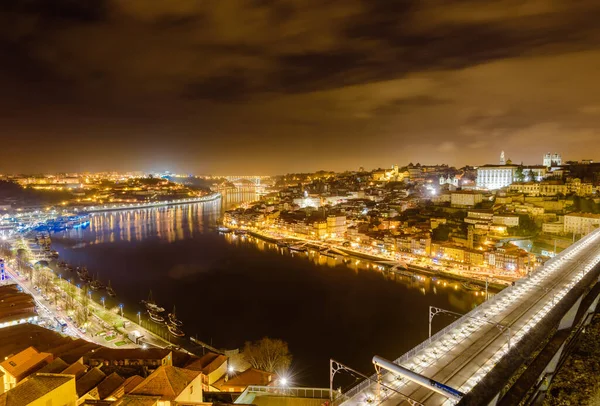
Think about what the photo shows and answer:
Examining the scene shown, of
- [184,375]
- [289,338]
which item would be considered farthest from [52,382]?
[289,338]

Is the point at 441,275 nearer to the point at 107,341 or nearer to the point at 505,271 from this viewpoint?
the point at 505,271

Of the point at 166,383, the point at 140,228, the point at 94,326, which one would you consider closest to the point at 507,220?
the point at 94,326

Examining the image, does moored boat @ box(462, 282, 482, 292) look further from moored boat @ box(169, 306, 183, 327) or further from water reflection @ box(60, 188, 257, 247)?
water reflection @ box(60, 188, 257, 247)

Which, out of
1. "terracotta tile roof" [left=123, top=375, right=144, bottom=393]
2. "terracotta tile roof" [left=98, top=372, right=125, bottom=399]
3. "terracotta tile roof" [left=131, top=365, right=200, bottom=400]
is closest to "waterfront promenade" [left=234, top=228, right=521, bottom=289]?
"terracotta tile roof" [left=131, top=365, right=200, bottom=400]

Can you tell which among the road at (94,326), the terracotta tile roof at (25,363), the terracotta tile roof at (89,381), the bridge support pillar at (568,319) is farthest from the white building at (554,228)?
the terracotta tile roof at (25,363)

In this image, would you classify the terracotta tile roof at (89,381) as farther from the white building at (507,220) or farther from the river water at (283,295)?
the white building at (507,220)

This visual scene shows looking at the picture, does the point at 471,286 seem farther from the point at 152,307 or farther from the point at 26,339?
the point at 26,339
